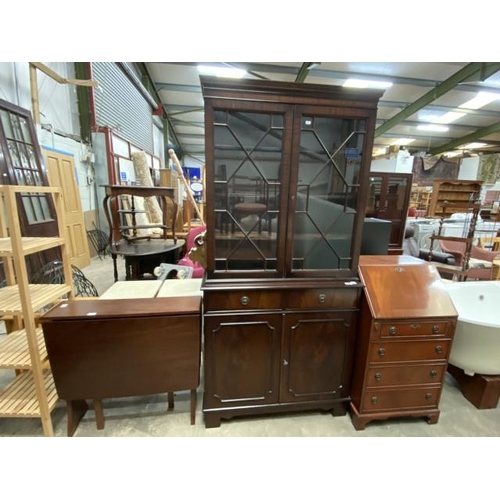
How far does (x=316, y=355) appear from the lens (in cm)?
162

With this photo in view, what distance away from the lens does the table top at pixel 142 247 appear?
2688 millimetres

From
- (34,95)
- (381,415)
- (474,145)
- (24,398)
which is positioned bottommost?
(381,415)

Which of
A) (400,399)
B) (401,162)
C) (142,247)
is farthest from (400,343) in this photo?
(401,162)

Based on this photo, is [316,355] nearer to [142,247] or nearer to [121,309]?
[121,309]

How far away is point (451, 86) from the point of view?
5.11m

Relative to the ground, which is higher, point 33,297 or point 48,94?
point 48,94

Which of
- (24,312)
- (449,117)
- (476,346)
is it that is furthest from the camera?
(449,117)

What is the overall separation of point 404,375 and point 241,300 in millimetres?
1109

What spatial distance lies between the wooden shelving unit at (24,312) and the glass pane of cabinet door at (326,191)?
1417 millimetres

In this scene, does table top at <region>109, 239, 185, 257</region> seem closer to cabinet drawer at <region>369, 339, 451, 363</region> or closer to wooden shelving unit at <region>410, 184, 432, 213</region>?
cabinet drawer at <region>369, 339, 451, 363</region>

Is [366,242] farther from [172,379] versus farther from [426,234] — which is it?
[426,234]

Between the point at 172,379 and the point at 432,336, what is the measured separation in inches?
62.0

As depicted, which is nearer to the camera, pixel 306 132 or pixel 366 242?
pixel 306 132
